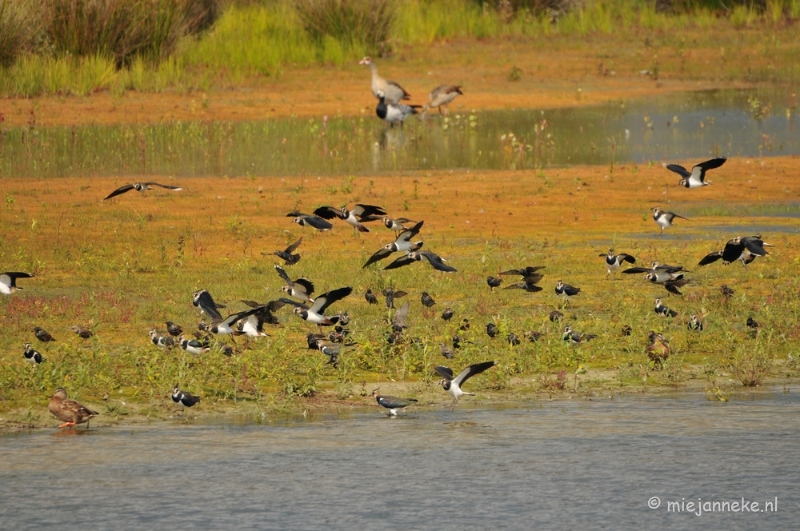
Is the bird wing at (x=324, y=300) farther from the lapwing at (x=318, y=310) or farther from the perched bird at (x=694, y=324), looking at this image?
the perched bird at (x=694, y=324)

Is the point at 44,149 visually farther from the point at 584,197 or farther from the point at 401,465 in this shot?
the point at 401,465

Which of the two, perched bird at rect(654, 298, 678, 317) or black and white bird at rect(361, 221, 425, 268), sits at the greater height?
black and white bird at rect(361, 221, 425, 268)

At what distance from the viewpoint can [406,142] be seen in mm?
29719

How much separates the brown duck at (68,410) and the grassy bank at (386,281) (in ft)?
0.79

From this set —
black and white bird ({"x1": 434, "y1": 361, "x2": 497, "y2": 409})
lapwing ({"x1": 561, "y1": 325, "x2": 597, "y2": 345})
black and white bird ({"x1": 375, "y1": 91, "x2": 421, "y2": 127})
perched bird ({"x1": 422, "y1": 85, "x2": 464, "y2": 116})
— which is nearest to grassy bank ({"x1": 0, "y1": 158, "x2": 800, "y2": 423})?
lapwing ({"x1": 561, "y1": 325, "x2": 597, "y2": 345})

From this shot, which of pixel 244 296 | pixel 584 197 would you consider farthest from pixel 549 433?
pixel 584 197

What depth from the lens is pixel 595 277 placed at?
16.3m

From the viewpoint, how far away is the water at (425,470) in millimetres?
9000

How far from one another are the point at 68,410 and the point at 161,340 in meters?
1.82

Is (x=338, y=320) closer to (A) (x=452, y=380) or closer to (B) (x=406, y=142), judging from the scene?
(A) (x=452, y=380)

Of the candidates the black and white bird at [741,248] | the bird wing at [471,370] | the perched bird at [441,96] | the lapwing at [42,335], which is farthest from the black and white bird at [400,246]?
the perched bird at [441,96]

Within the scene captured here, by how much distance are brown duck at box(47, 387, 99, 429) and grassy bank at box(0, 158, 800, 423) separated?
0.24 m

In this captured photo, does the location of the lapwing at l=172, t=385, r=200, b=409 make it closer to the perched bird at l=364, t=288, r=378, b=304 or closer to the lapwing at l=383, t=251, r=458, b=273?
the lapwing at l=383, t=251, r=458, b=273

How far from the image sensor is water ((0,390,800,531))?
900 centimetres
